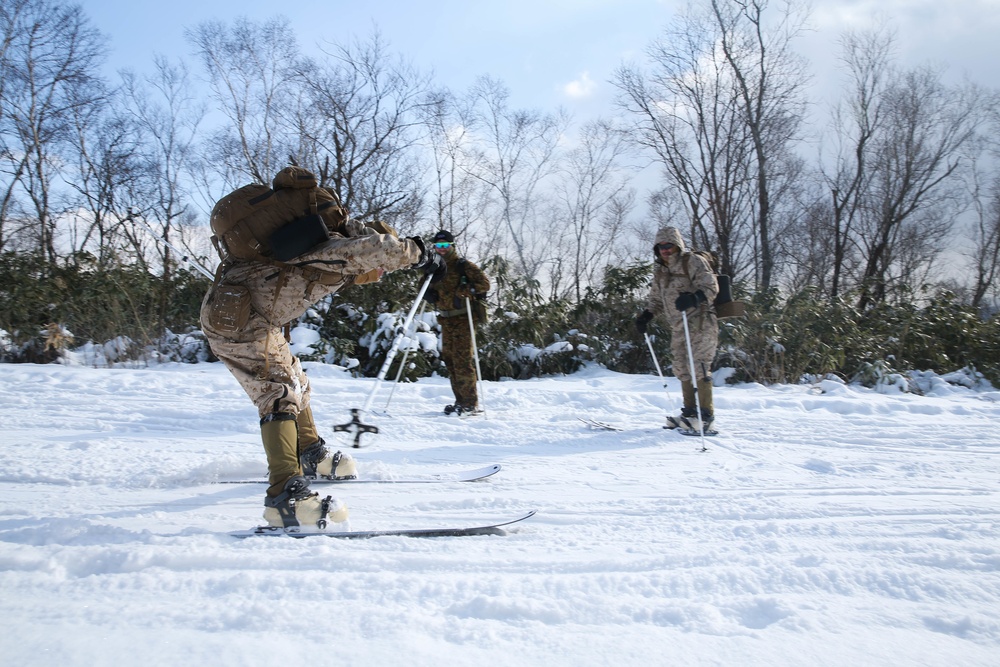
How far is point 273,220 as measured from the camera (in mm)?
2730

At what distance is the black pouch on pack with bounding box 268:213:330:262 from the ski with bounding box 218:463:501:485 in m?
1.49

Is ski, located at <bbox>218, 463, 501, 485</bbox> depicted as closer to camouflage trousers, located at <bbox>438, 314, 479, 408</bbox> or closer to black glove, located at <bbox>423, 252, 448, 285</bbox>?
black glove, located at <bbox>423, 252, 448, 285</bbox>

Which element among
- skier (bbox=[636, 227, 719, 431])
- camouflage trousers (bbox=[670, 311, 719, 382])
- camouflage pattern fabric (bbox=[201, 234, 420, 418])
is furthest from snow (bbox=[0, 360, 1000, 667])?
camouflage trousers (bbox=[670, 311, 719, 382])

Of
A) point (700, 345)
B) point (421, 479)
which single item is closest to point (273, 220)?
point (421, 479)

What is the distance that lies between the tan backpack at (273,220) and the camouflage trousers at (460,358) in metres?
3.71

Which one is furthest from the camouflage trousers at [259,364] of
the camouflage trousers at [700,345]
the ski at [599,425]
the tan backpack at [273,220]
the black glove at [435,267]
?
the camouflage trousers at [700,345]

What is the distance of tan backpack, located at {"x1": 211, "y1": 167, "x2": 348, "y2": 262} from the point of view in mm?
2695

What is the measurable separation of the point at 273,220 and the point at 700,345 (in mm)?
4301

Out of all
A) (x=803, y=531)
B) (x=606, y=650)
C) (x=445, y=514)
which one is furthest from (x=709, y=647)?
(x=445, y=514)

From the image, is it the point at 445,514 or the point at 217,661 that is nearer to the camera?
the point at 217,661

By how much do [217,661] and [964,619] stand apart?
2382mm

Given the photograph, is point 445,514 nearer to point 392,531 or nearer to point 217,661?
point 392,531

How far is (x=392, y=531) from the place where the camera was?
2.70m

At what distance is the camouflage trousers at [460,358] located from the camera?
6.38m
